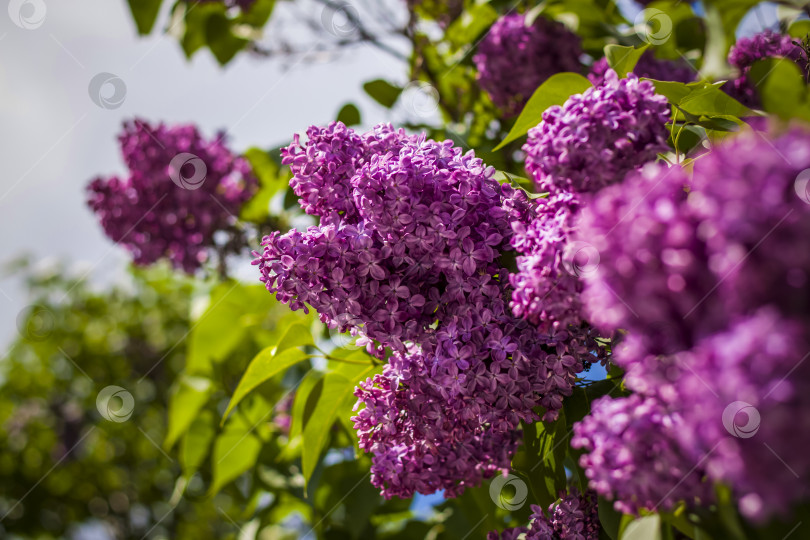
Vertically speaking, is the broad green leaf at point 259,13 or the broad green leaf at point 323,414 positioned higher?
the broad green leaf at point 259,13

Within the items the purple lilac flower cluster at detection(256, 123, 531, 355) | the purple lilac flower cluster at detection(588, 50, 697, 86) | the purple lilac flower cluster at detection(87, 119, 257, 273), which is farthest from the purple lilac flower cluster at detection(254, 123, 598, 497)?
the purple lilac flower cluster at detection(87, 119, 257, 273)

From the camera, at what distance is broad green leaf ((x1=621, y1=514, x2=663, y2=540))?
0.99 metres

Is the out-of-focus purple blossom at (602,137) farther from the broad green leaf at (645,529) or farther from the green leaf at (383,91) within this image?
the green leaf at (383,91)

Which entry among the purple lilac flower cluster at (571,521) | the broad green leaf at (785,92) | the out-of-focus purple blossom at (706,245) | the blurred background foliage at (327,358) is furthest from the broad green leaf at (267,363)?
the broad green leaf at (785,92)

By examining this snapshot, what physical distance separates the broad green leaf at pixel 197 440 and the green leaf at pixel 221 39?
1.62 meters

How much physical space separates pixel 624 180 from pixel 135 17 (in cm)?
248

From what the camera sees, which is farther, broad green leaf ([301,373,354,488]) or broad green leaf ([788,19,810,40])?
broad green leaf ([788,19,810,40])

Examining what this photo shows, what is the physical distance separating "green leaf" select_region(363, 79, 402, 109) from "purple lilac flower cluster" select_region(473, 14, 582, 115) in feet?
1.53

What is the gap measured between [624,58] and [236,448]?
2.06 m

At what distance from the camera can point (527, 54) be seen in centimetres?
245

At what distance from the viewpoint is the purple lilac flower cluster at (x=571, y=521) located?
1.29m

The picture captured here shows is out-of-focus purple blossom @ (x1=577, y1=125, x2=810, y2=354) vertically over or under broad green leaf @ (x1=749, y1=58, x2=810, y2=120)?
over

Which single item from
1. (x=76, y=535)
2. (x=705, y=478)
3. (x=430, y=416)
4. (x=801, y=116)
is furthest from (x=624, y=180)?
(x=76, y=535)

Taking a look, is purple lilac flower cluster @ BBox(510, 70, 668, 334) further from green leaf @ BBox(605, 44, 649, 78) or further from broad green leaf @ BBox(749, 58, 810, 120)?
green leaf @ BBox(605, 44, 649, 78)
